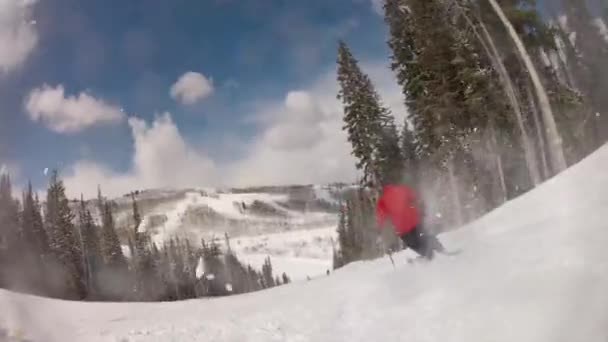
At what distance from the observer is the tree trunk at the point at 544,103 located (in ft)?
20.0

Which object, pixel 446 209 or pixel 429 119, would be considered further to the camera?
pixel 446 209

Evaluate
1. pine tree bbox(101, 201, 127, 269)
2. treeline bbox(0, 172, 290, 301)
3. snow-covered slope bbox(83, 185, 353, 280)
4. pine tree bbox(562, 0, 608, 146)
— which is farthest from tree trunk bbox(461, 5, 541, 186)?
pine tree bbox(101, 201, 127, 269)

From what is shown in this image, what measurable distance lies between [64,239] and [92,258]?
396 mm

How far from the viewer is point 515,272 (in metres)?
4.27

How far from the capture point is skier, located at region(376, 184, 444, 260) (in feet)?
18.1

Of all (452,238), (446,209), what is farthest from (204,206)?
(446,209)

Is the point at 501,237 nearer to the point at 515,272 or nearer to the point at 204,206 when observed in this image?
the point at 515,272

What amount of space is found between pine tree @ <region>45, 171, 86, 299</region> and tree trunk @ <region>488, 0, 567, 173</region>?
15.5 feet

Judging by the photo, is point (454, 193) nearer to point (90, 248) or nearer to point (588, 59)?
point (588, 59)

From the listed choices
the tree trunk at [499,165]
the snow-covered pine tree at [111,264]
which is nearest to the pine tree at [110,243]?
the snow-covered pine tree at [111,264]

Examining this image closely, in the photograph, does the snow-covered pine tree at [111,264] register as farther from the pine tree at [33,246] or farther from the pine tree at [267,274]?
the pine tree at [267,274]

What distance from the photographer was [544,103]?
257 inches

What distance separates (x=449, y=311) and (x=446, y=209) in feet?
10.7

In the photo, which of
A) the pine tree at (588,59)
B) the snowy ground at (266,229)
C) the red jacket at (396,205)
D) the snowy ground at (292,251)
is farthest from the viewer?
the snowy ground at (292,251)
